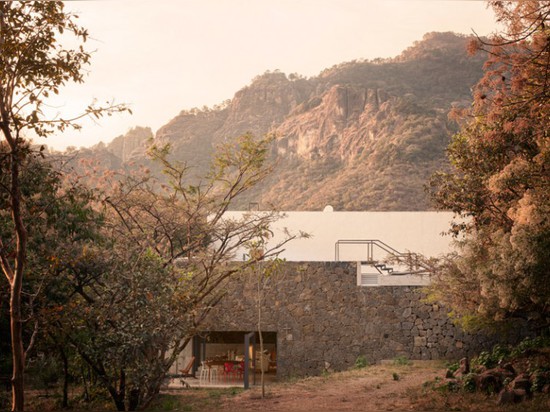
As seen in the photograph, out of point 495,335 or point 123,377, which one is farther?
point 495,335

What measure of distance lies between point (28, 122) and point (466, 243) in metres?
8.41

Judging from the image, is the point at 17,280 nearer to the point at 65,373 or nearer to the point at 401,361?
the point at 65,373

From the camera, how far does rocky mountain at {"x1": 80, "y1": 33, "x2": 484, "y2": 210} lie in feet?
144

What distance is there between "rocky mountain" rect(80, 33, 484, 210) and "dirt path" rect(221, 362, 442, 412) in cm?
2492

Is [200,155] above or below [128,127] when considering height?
below

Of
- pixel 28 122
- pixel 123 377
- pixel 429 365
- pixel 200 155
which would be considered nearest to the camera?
pixel 28 122

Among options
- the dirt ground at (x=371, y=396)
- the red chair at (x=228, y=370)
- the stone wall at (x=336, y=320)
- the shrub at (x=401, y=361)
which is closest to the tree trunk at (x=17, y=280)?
the dirt ground at (x=371, y=396)

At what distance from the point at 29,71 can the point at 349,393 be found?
8.14 metres

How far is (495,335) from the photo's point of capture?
18.3 m

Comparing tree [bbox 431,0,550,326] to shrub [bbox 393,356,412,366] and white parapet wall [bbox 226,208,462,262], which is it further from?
white parapet wall [bbox 226,208,462,262]

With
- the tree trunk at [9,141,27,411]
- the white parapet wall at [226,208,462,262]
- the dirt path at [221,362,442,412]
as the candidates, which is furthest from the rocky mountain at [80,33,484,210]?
the tree trunk at [9,141,27,411]

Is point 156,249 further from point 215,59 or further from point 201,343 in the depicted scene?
point 215,59

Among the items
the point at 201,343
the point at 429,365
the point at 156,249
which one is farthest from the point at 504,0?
the point at 201,343

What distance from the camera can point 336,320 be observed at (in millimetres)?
19000
